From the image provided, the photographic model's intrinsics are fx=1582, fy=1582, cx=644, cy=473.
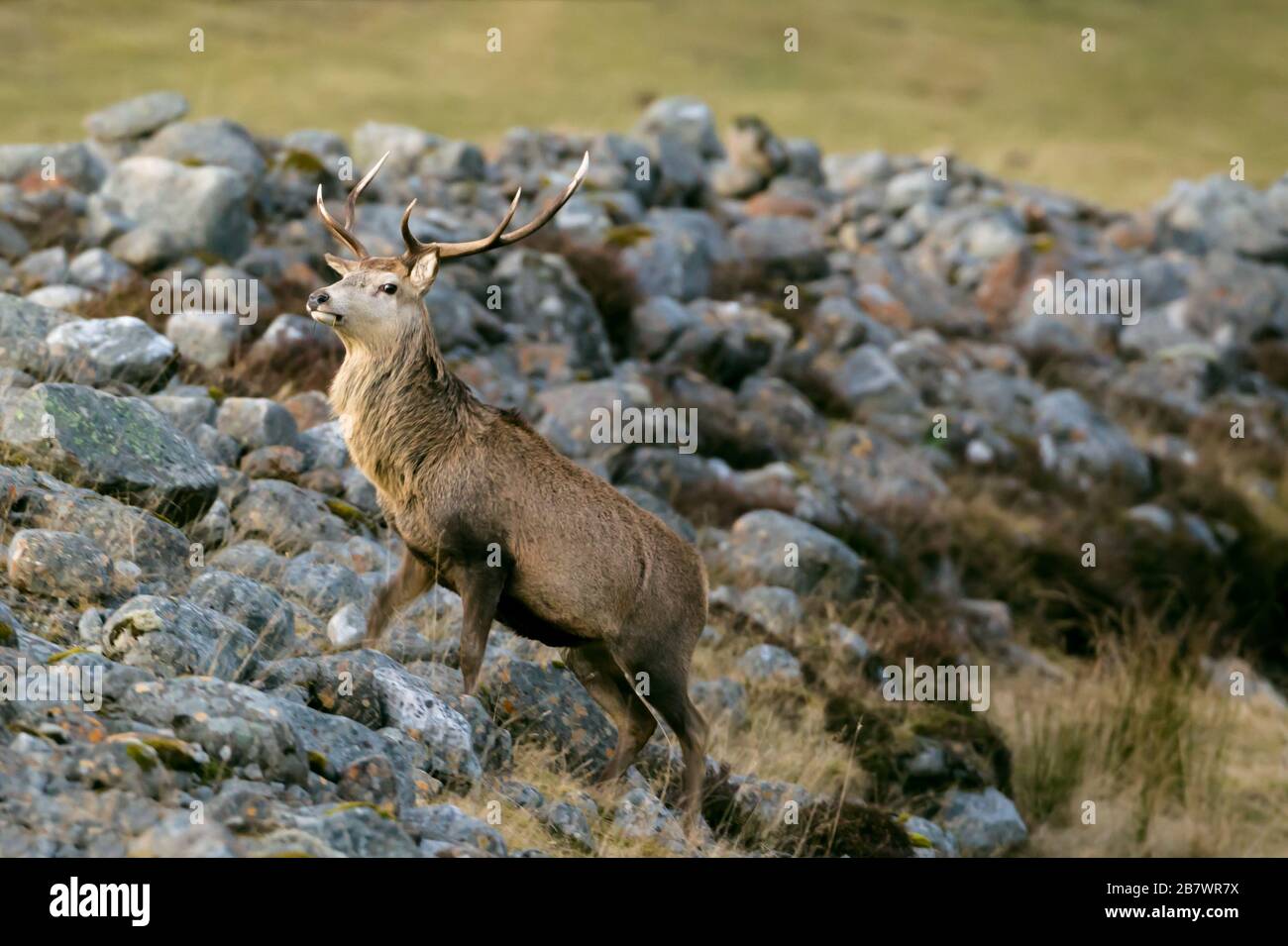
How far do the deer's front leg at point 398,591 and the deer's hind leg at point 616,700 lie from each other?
0.99 m

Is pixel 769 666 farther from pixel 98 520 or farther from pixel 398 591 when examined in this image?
pixel 98 520

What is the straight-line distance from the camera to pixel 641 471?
1533cm

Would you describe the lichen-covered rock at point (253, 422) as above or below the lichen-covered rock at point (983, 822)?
above

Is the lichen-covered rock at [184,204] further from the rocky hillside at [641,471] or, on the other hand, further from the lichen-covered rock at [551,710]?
the lichen-covered rock at [551,710]

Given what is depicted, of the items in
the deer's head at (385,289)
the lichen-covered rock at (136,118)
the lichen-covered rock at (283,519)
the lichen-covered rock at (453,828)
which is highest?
the deer's head at (385,289)

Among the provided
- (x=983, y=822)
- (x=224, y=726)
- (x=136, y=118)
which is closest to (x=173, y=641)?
(x=224, y=726)

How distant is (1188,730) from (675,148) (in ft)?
44.2

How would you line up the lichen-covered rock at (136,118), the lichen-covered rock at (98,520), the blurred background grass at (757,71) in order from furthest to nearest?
the blurred background grass at (757,71) < the lichen-covered rock at (136,118) < the lichen-covered rock at (98,520)

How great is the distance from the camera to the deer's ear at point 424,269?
8.80 metres

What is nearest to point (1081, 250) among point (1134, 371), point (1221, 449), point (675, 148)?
point (1134, 371)

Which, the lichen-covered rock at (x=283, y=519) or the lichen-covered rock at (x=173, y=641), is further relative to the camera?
the lichen-covered rock at (x=283, y=519)

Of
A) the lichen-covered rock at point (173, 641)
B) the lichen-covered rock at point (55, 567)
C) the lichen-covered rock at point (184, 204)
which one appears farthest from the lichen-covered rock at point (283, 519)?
the lichen-covered rock at point (184, 204)

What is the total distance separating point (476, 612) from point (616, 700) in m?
1.19

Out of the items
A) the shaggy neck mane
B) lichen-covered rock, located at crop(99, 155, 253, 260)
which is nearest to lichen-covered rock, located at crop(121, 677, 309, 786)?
the shaggy neck mane
